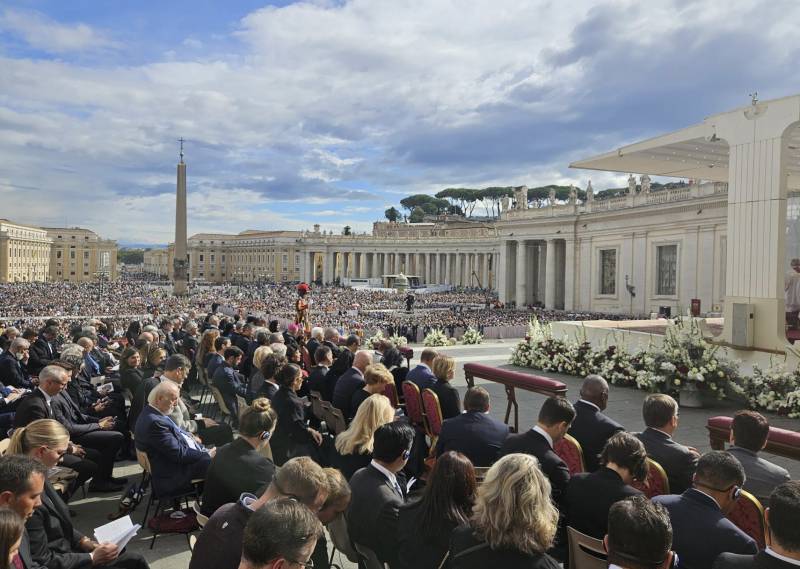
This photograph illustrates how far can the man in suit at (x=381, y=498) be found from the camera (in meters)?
3.57

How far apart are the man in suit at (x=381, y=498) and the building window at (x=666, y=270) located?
1403 inches

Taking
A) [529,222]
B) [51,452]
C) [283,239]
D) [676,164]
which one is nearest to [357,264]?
[283,239]

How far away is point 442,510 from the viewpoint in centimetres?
319

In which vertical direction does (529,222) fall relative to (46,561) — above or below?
above

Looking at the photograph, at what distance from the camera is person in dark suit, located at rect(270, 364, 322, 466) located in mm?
6121

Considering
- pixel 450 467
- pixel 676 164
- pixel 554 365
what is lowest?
pixel 554 365

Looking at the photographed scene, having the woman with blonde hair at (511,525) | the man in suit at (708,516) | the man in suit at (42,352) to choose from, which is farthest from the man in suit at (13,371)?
the man in suit at (708,516)

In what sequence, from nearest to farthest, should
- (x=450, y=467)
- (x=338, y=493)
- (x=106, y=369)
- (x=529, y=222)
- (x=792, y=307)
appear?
(x=450, y=467), (x=338, y=493), (x=106, y=369), (x=792, y=307), (x=529, y=222)

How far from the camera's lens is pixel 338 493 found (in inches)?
135

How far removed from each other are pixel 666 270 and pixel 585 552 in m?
36.8

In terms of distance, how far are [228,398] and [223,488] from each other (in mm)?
3894

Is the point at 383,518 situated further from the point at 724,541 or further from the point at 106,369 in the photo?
the point at 106,369

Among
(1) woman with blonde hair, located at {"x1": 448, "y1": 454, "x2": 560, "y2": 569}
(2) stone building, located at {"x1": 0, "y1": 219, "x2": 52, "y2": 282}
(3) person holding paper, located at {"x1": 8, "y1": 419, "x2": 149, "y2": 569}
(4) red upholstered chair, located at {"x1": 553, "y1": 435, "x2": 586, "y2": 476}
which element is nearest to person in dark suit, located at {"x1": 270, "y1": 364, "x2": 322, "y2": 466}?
(3) person holding paper, located at {"x1": 8, "y1": 419, "x2": 149, "y2": 569}

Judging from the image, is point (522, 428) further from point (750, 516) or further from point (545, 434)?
point (750, 516)
